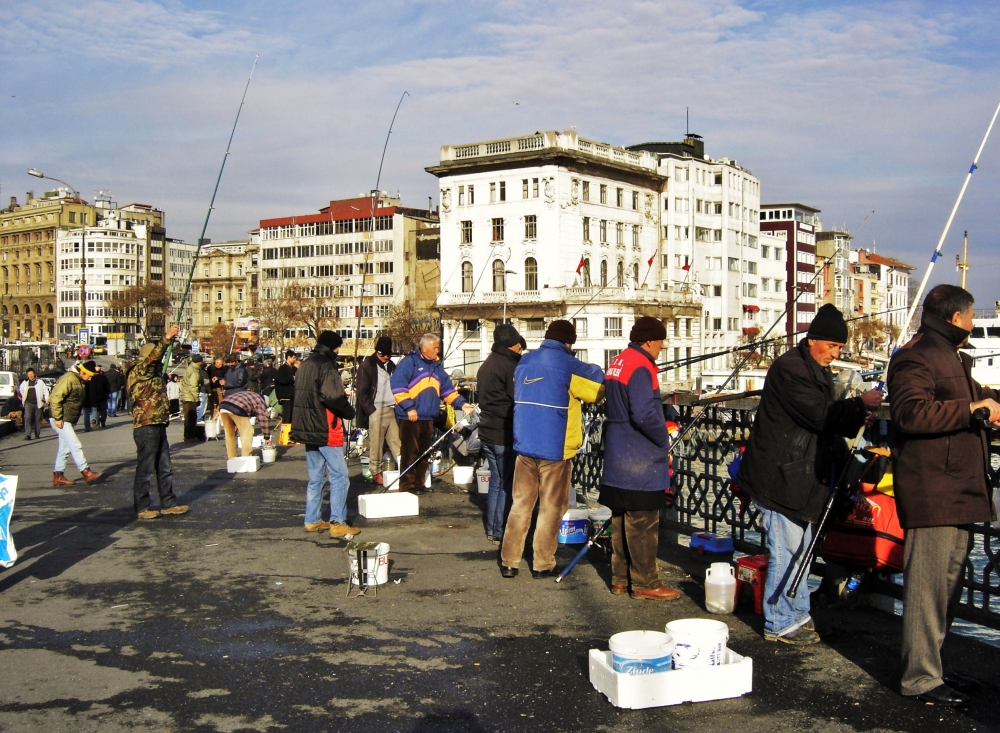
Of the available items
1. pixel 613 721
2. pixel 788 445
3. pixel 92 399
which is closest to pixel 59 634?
pixel 613 721

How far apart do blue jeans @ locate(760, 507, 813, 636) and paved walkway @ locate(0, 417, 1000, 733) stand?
0.18 m

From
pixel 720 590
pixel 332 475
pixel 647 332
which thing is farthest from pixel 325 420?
pixel 720 590

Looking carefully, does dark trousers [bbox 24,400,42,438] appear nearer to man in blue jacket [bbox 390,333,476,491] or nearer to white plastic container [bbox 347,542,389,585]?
man in blue jacket [bbox 390,333,476,491]

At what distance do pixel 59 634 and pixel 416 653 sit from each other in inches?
89.2

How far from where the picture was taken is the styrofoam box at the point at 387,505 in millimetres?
9922

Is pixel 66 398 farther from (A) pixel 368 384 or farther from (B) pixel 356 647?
(B) pixel 356 647

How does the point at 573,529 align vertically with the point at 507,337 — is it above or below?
below

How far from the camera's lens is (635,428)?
21.5ft

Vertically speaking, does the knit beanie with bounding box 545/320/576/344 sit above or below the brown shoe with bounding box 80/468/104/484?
above

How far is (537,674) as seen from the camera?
16.9ft

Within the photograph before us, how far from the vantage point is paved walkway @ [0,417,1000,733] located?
459cm

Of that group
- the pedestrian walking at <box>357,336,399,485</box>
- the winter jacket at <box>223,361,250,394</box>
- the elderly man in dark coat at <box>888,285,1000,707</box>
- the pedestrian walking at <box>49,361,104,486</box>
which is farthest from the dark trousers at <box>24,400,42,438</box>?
the elderly man in dark coat at <box>888,285,1000,707</box>

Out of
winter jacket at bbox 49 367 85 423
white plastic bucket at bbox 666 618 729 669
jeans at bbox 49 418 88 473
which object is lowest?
white plastic bucket at bbox 666 618 729 669

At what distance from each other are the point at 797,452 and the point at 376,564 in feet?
10.0
